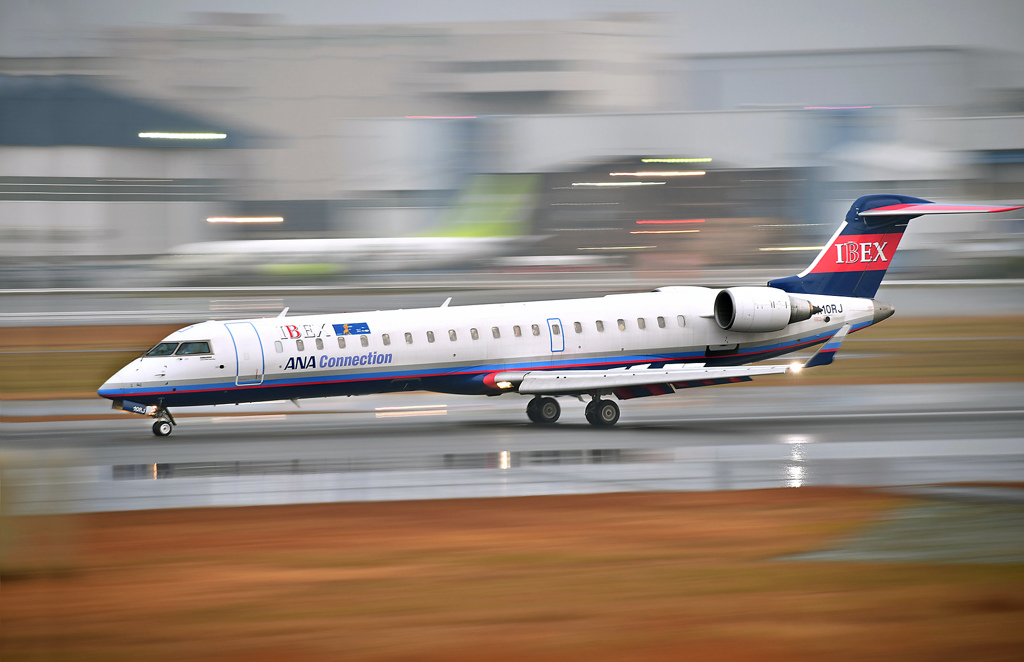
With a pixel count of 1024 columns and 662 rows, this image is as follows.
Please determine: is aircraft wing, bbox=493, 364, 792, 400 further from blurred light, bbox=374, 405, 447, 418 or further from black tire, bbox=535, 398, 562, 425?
blurred light, bbox=374, 405, 447, 418

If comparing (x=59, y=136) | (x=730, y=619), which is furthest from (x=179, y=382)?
(x=59, y=136)

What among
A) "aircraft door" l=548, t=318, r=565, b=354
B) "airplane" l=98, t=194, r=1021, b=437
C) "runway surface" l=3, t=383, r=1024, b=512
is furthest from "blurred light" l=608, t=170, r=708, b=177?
"aircraft door" l=548, t=318, r=565, b=354

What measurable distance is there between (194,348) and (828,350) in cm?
1392

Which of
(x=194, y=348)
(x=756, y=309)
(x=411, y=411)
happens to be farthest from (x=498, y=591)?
(x=411, y=411)

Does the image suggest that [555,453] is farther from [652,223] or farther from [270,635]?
[652,223]

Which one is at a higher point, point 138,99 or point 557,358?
point 138,99

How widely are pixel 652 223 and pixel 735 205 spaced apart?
19.0 ft

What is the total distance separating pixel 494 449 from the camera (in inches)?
752

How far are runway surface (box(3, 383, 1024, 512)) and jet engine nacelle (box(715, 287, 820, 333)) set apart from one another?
6.80 ft

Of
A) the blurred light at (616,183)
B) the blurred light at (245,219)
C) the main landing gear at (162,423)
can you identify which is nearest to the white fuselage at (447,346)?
the main landing gear at (162,423)

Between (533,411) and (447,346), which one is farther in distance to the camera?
(533,411)

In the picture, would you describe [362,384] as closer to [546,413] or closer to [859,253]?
[546,413]

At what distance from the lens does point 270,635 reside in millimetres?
8969

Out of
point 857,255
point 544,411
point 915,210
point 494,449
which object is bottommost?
point 494,449
